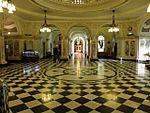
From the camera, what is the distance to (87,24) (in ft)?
47.2

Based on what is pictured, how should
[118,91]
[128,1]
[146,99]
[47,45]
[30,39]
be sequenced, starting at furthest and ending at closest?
[47,45]
[30,39]
[128,1]
[118,91]
[146,99]

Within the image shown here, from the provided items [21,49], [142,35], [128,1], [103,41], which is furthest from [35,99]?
[103,41]

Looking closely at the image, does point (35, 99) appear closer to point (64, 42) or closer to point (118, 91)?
point (118, 91)

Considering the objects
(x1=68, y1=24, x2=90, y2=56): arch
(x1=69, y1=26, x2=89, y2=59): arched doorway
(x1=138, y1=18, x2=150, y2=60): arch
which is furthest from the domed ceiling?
(x1=69, y1=26, x2=89, y2=59): arched doorway

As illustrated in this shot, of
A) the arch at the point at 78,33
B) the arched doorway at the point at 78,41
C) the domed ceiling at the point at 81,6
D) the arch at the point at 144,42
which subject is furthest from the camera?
the arched doorway at the point at 78,41

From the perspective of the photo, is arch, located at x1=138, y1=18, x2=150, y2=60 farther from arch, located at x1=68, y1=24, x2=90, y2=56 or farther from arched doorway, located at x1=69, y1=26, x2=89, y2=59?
arched doorway, located at x1=69, y1=26, x2=89, y2=59

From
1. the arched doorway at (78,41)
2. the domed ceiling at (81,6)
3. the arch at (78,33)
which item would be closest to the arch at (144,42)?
the domed ceiling at (81,6)

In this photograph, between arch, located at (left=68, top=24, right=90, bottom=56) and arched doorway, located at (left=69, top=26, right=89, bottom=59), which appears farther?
A: arched doorway, located at (left=69, top=26, right=89, bottom=59)

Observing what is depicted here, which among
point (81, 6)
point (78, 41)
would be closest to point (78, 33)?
point (78, 41)

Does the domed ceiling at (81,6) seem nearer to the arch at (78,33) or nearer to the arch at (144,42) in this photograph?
the arch at (144,42)

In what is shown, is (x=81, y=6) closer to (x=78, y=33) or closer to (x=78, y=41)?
(x=78, y=33)

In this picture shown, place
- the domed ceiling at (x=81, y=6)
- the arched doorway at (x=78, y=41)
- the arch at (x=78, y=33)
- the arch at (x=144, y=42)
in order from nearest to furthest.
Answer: the domed ceiling at (x=81, y=6)
the arch at (x=144, y=42)
the arch at (x=78, y=33)
the arched doorway at (x=78, y=41)

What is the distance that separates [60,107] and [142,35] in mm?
11785

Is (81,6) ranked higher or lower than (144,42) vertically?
higher
